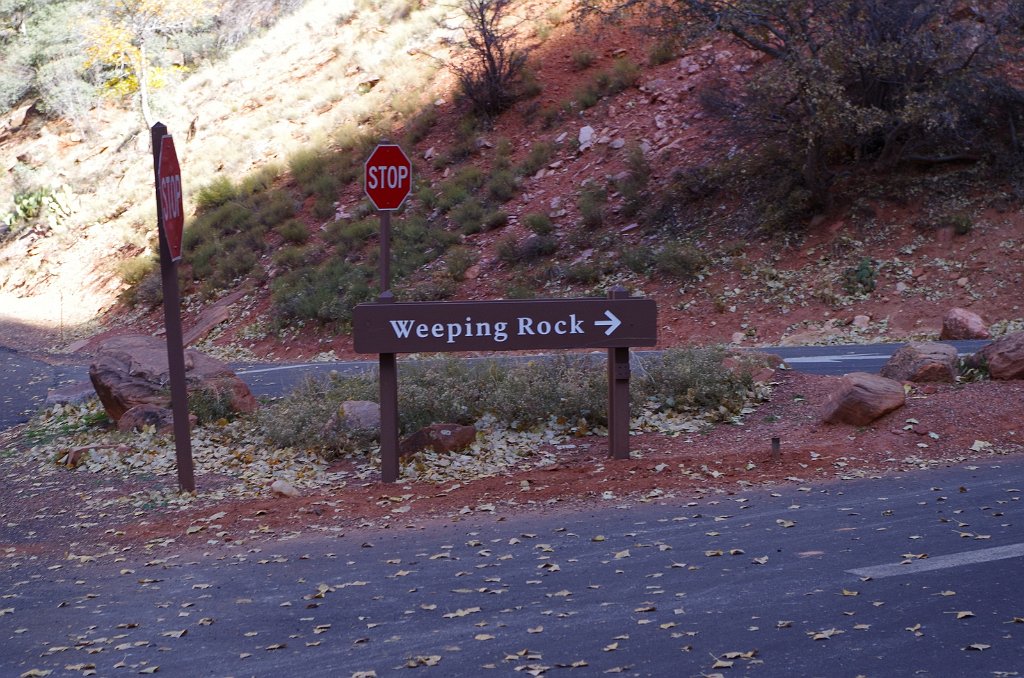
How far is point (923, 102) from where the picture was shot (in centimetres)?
1661

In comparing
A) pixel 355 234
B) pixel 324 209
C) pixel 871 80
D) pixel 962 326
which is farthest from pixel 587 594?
pixel 324 209

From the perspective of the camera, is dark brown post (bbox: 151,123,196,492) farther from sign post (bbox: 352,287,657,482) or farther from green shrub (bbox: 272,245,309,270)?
green shrub (bbox: 272,245,309,270)

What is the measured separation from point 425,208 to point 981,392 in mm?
16965

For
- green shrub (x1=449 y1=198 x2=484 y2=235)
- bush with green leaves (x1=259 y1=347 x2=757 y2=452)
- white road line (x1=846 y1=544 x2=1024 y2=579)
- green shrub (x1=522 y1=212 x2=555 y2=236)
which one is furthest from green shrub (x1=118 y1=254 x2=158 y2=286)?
white road line (x1=846 y1=544 x2=1024 y2=579)

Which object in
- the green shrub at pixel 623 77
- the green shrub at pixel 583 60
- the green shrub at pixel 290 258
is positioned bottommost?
the green shrub at pixel 290 258

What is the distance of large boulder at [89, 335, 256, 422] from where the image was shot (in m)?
9.98

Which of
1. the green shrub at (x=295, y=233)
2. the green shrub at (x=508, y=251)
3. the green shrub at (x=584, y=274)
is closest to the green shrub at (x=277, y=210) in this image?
the green shrub at (x=295, y=233)

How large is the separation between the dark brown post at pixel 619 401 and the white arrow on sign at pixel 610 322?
169mm

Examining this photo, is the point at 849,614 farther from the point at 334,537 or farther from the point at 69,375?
the point at 69,375

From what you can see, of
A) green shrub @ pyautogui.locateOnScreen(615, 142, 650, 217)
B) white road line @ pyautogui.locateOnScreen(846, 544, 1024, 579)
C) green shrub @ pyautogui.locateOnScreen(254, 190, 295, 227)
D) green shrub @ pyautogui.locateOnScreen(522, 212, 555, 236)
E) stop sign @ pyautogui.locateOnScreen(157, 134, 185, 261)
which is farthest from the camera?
green shrub @ pyautogui.locateOnScreen(254, 190, 295, 227)

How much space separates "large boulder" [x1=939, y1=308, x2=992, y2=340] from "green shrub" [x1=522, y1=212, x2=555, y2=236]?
865 cm

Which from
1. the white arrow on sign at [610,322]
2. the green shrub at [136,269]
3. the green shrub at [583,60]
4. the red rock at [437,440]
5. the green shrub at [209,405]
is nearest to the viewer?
the white arrow on sign at [610,322]

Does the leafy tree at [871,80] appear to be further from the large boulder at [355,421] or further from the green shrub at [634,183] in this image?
the large boulder at [355,421]

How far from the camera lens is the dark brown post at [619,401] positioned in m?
7.36
